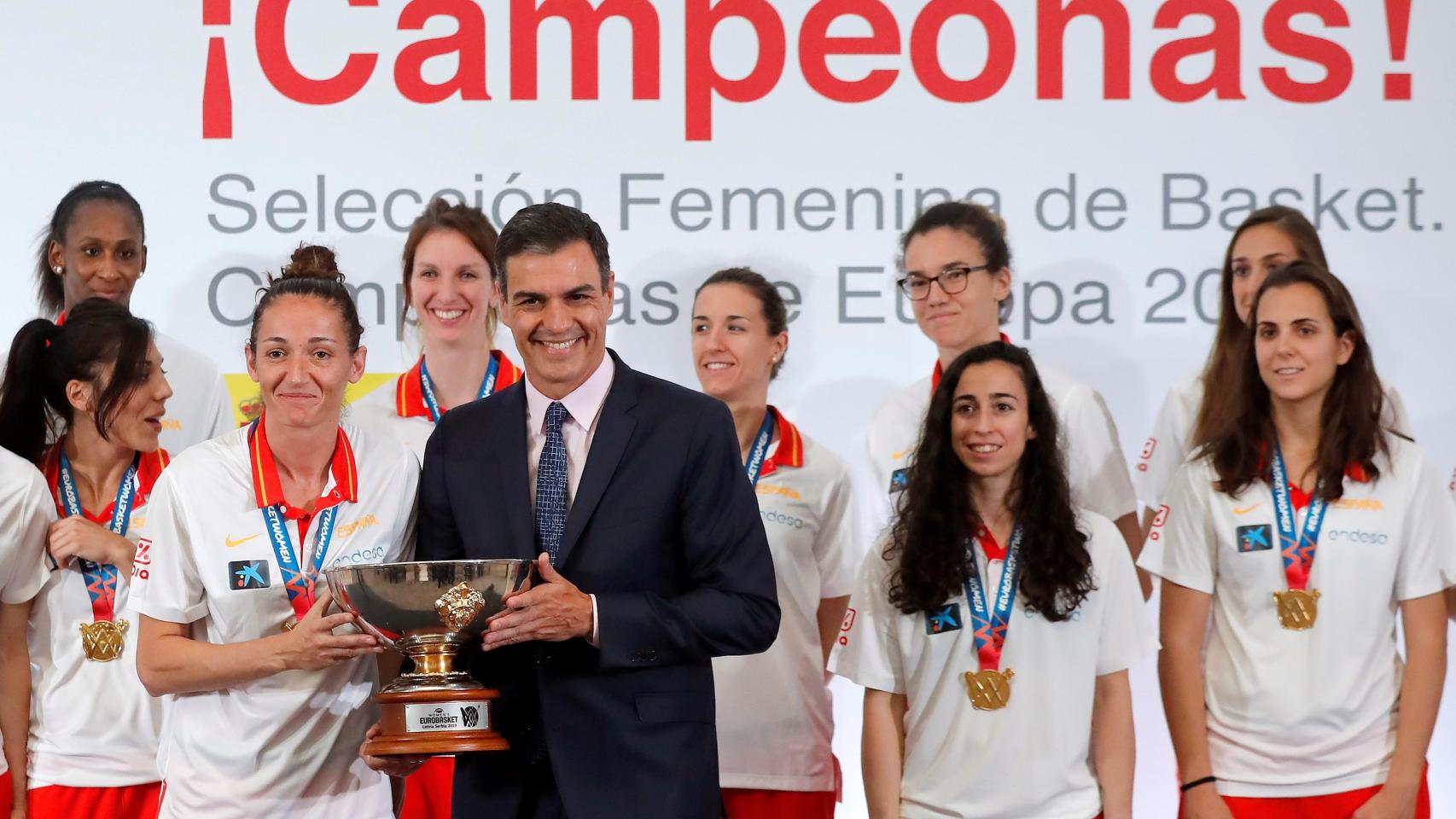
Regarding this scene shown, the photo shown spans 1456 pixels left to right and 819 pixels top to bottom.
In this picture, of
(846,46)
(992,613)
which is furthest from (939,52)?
(992,613)

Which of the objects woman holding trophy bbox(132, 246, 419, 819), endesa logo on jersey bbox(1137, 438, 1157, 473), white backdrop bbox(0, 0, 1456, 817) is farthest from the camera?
white backdrop bbox(0, 0, 1456, 817)

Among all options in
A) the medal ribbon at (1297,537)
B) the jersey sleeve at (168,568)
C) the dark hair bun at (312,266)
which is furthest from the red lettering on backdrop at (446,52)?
the medal ribbon at (1297,537)

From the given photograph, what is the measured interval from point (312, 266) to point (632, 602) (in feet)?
4.44

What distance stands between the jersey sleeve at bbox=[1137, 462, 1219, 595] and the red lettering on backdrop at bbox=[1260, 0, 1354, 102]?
1854 mm

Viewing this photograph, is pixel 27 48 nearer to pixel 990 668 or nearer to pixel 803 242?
pixel 803 242

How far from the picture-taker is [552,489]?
9.34ft

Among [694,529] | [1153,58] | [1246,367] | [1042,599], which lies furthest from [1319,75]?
[694,529]

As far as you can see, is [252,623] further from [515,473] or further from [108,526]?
[108,526]

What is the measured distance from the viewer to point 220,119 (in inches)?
212

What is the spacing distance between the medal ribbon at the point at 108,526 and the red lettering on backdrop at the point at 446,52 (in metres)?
1.89

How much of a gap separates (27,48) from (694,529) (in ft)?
12.3

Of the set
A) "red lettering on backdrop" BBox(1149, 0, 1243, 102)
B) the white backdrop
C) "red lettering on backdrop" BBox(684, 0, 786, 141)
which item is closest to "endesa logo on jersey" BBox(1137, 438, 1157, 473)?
the white backdrop

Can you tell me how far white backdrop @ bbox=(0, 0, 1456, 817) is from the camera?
5.30 meters

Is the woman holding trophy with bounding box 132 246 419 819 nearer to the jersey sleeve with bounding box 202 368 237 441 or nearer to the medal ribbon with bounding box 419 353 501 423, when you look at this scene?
the medal ribbon with bounding box 419 353 501 423
